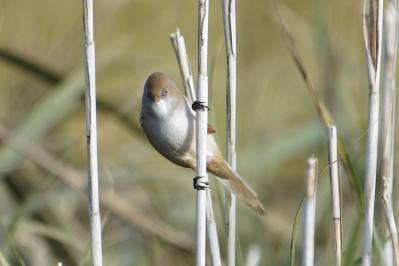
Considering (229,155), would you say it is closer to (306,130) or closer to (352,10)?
(306,130)

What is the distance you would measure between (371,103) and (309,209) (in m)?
Result: 0.30

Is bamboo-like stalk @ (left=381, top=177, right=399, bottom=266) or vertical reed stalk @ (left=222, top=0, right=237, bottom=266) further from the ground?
vertical reed stalk @ (left=222, top=0, right=237, bottom=266)

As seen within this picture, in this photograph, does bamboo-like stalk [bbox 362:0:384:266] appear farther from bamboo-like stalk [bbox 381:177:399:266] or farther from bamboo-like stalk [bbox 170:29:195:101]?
bamboo-like stalk [bbox 170:29:195:101]

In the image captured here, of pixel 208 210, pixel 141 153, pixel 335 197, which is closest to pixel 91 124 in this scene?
pixel 208 210

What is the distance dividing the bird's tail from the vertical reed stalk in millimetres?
25

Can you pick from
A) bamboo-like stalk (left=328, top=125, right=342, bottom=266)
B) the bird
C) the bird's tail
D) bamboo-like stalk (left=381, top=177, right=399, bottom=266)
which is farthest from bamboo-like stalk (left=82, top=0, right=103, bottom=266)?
bamboo-like stalk (left=381, top=177, right=399, bottom=266)

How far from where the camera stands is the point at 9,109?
2.65 m

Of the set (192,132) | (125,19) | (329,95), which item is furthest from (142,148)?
(125,19)

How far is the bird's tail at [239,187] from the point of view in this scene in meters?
1.45

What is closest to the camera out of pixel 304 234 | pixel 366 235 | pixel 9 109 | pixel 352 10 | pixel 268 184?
pixel 304 234

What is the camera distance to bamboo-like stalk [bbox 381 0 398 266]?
1.31m

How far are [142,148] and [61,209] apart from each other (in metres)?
0.43

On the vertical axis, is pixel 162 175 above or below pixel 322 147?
below

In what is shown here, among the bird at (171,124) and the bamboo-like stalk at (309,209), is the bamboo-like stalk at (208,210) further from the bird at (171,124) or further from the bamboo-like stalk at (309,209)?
the bamboo-like stalk at (309,209)
